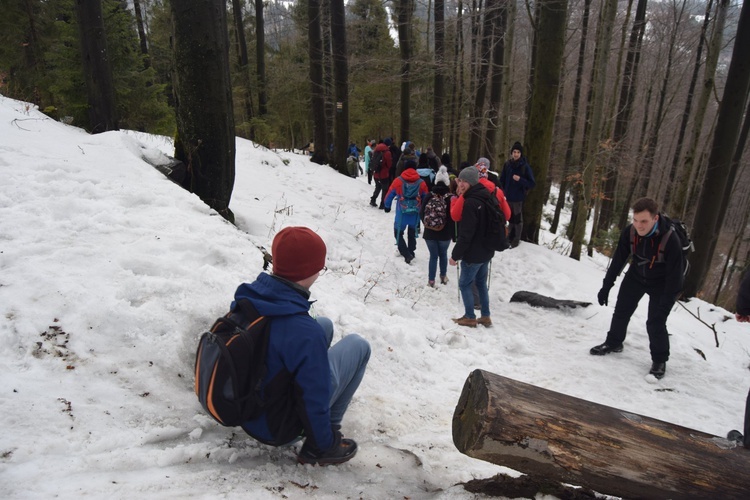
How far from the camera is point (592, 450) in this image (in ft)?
7.68

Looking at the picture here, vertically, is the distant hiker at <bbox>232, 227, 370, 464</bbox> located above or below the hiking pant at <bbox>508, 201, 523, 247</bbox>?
above

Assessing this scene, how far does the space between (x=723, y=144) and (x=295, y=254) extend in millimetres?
10684

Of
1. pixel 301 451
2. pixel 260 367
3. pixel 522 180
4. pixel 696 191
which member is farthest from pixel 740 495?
pixel 696 191

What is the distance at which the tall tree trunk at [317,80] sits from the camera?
16109 mm

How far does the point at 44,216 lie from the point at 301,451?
317cm

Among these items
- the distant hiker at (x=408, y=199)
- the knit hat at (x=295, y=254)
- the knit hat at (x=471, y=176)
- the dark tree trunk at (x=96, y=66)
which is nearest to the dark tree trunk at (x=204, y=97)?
the knit hat at (x=471, y=176)

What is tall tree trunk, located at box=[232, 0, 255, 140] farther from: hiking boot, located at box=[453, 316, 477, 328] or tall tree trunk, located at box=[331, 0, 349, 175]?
hiking boot, located at box=[453, 316, 477, 328]

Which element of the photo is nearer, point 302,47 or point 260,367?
point 260,367

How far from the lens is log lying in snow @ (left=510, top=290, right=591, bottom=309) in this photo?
691 centimetres

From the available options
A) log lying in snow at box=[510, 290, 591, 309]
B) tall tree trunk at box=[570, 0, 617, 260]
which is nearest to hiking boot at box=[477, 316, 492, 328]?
log lying in snow at box=[510, 290, 591, 309]

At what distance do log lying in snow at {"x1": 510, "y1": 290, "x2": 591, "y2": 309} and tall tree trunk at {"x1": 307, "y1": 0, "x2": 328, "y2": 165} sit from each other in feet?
37.1

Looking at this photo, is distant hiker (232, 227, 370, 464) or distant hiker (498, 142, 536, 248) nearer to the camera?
distant hiker (232, 227, 370, 464)

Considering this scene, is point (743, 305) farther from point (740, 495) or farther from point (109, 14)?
point (109, 14)

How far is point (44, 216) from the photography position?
12.4 ft
